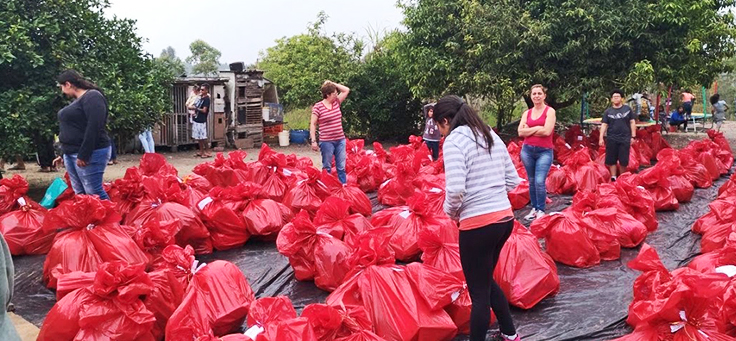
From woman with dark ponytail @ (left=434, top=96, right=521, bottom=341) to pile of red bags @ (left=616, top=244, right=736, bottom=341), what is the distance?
0.75 meters

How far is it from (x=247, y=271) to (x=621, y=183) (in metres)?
3.57

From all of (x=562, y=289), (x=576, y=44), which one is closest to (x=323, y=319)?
(x=562, y=289)

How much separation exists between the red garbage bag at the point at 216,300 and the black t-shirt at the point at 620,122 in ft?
18.8

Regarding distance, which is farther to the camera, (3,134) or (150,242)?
(3,134)

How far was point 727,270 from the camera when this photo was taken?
10.7ft

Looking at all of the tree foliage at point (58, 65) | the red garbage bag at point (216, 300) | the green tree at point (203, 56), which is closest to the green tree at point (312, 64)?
the tree foliage at point (58, 65)

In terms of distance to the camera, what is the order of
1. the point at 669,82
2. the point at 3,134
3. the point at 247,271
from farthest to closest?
the point at 669,82
the point at 3,134
the point at 247,271

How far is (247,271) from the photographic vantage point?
186 inches

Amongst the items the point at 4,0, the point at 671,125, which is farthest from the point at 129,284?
the point at 671,125

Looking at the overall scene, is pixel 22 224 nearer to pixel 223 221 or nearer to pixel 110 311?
pixel 223 221

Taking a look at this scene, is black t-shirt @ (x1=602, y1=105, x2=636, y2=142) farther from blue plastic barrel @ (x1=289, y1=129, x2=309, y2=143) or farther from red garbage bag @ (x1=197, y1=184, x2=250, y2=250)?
blue plastic barrel @ (x1=289, y1=129, x2=309, y2=143)

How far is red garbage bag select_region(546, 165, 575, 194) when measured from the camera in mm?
7391

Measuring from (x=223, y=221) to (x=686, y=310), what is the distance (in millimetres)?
3727

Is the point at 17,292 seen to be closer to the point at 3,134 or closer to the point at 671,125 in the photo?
the point at 3,134
